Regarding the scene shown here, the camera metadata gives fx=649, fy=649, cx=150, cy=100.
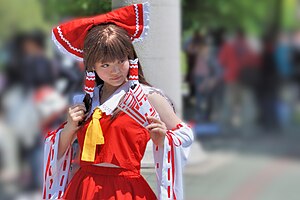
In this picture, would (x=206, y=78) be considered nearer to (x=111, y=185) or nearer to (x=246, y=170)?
(x=246, y=170)

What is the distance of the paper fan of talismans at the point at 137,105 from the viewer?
2.41 meters

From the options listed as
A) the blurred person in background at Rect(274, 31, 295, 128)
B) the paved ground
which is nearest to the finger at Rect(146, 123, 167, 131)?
the paved ground

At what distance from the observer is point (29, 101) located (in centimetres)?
585

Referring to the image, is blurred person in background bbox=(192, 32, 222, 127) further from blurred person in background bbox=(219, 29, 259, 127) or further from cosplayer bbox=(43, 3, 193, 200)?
cosplayer bbox=(43, 3, 193, 200)

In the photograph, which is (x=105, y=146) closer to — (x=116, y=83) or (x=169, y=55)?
(x=116, y=83)

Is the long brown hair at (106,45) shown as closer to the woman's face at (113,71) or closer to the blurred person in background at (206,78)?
the woman's face at (113,71)

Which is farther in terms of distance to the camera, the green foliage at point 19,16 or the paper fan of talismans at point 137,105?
the green foliage at point 19,16

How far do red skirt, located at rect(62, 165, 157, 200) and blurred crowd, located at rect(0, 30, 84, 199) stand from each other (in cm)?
260

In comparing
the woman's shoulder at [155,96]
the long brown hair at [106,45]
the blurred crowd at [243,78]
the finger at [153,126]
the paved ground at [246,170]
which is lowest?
the paved ground at [246,170]

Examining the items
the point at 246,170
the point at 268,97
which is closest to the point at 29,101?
the point at 246,170

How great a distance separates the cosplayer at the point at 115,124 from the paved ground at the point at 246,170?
3388 mm

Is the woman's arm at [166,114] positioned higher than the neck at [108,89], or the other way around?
the neck at [108,89]

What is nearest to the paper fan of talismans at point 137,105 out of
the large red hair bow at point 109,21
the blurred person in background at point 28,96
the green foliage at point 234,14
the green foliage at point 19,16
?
the large red hair bow at point 109,21

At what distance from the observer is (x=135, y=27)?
2.49 metres
